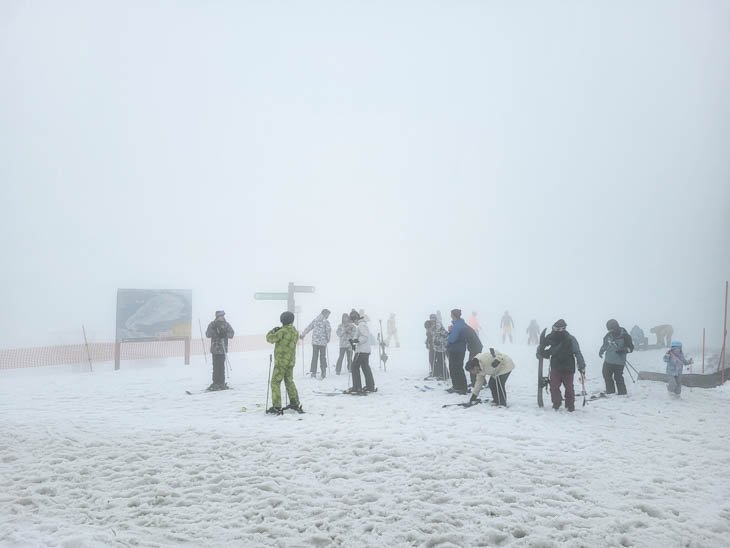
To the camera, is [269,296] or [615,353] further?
[269,296]

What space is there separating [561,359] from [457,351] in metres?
2.78

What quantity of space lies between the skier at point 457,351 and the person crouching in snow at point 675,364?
225 inches

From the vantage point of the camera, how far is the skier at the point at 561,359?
1014 cm

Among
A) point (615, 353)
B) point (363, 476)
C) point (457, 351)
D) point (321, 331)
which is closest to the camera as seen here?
point (363, 476)

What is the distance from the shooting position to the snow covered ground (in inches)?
199

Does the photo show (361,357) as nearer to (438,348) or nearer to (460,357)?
(460,357)

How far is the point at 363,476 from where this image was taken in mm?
6312

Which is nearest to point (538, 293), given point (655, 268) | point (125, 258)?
point (655, 268)

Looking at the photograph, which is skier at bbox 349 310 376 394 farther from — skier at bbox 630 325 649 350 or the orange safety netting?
skier at bbox 630 325 649 350

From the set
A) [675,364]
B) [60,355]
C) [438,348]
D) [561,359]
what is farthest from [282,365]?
[60,355]

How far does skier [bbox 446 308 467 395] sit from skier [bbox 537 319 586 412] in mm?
2212

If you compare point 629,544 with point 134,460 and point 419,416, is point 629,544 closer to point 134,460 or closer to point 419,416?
point 419,416

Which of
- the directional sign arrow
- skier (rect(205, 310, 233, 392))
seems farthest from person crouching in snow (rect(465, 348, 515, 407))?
the directional sign arrow

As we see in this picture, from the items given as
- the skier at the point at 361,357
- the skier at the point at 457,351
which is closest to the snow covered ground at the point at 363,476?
the skier at the point at 361,357
